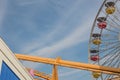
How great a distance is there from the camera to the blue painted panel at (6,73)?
13984 millimetres

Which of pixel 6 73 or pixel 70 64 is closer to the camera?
pixel 6 73

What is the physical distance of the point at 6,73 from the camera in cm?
1437

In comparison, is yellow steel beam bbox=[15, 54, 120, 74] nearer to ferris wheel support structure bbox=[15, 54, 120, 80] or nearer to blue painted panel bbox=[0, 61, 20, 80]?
ferris wheel support structure bbox=[15, 54, 120, 80]

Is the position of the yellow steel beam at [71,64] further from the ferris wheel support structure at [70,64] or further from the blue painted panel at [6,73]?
the blue painted panel at [6,73]

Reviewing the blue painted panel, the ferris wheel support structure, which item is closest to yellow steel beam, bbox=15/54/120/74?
the ferris wheel support structure

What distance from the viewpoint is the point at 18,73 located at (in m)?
15.9

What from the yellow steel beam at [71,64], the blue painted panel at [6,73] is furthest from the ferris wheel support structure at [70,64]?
the blue painted panel at [6,73]

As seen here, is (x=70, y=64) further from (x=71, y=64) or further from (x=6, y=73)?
(x=6, y=73)

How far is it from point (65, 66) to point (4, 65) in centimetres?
904

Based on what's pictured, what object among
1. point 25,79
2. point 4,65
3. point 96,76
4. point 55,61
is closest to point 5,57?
point 4,65

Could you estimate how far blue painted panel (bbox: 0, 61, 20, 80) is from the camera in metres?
14.0

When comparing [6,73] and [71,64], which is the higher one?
[71,64]

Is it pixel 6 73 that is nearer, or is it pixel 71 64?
pixel 6 73

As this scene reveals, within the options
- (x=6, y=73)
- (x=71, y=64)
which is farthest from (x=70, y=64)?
(x=6, y=73)
